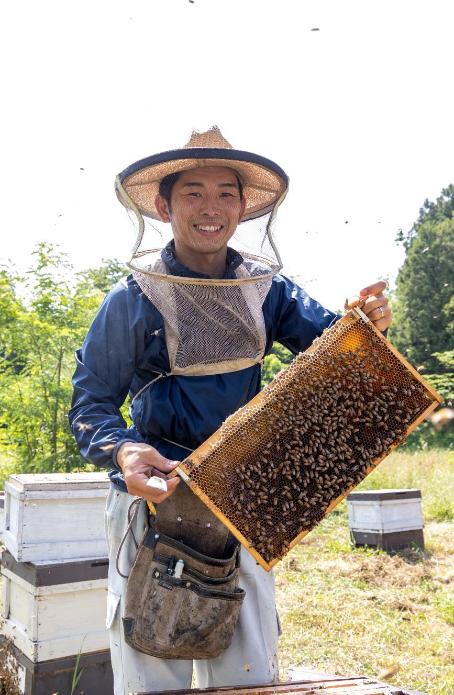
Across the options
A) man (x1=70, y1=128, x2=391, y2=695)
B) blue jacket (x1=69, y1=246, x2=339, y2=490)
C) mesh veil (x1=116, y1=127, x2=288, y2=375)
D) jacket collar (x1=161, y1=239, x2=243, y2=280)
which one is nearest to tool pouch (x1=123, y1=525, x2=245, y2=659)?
man (x1=70, y1=128, x2=391, y2=695)

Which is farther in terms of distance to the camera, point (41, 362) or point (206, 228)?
point (41, 362)

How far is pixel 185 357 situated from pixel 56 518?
1.71 m

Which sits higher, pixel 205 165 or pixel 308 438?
pixel 205 165

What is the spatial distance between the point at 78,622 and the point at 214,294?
2.19m

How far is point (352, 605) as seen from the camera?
5.71 meters

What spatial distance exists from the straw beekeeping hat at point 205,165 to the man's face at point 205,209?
0.15 ft

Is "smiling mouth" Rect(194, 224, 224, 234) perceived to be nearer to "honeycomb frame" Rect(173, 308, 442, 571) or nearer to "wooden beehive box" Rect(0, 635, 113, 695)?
"honeycomb frame" Rect(173, 308, 442, 571)

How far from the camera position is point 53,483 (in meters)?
3.60

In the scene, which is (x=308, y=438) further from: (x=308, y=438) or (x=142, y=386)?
(x=142, y=386)

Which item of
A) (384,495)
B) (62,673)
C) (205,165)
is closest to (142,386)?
(205,165)

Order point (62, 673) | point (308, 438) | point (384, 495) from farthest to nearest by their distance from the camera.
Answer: point (384, 495), point (62, 673), point (308, 438)

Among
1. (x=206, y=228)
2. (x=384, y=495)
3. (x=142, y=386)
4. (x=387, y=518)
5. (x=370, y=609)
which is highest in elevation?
(x=206, y=228)

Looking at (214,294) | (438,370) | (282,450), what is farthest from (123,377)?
(438,370)

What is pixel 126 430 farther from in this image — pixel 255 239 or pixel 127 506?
pixel 255 239
